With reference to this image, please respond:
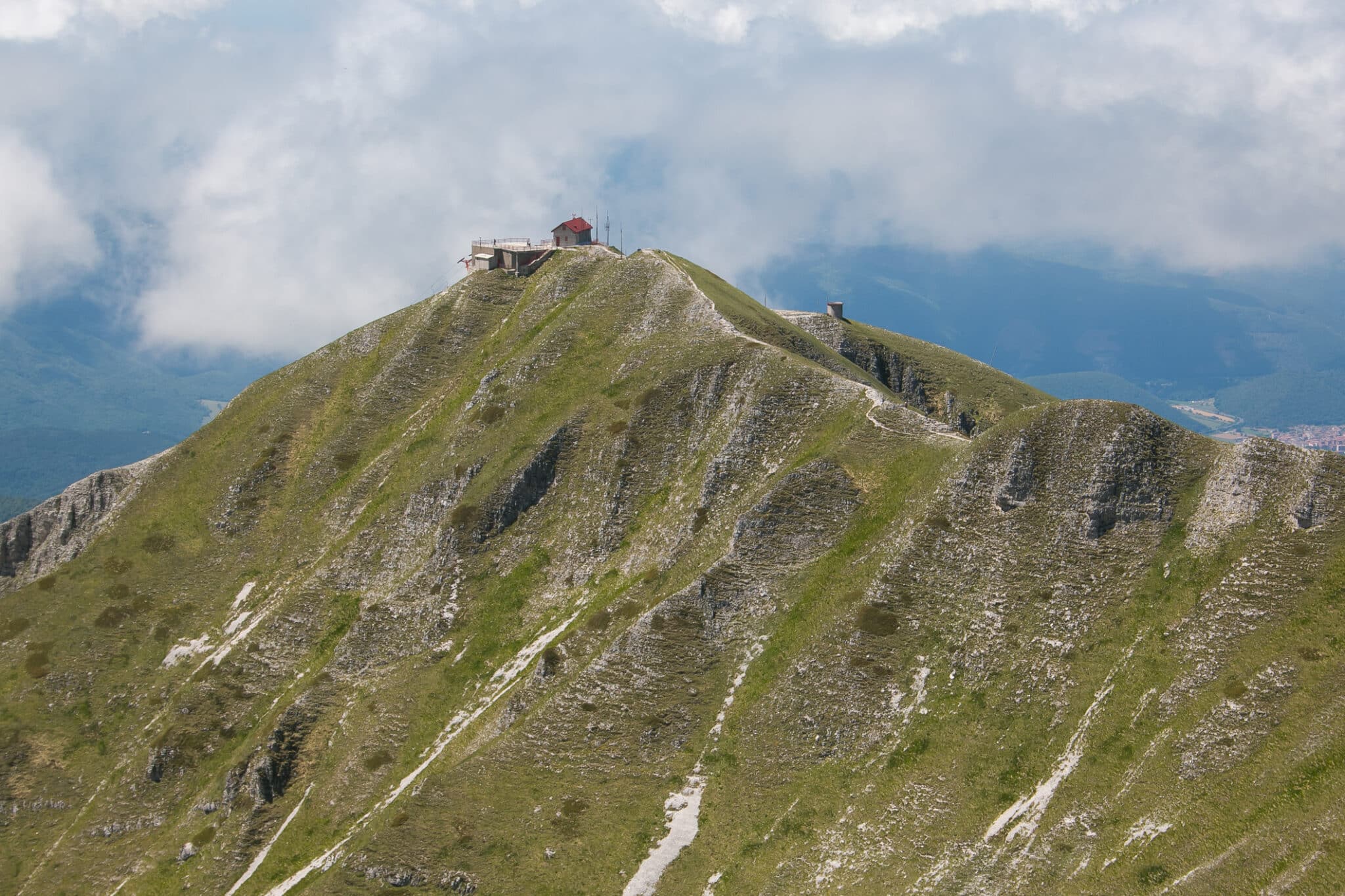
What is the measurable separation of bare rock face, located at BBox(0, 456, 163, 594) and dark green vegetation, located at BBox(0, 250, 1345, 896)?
84 cm

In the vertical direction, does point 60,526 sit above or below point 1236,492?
above

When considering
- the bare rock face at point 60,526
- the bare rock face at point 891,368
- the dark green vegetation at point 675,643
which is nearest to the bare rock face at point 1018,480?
the dark green vegetation at point 675,643

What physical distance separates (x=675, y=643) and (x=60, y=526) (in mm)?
101421

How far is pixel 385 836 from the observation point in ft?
290

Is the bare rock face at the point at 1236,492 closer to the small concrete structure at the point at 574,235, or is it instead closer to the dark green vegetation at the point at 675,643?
the dark green vegetation at the point at 675,643

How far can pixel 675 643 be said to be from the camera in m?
96.6

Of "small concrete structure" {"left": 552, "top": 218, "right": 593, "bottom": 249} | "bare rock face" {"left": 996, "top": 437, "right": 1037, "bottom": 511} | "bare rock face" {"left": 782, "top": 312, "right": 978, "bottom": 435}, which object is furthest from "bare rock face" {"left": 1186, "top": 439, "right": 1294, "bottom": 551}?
"small concrete structure" {"left": 552, "top": 218, "right": 593, "bottom": 249}

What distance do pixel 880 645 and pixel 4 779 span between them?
95.9 meters

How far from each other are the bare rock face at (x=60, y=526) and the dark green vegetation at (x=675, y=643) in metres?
0.84

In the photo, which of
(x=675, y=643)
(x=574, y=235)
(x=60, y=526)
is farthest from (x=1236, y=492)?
(x=60, y=526)

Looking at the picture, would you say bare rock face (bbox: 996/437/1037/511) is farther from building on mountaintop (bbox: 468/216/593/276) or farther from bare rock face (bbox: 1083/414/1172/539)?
building on mountaintop (bbox: 468/216/593/276)

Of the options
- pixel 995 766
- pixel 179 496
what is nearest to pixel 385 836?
pixel 995 766

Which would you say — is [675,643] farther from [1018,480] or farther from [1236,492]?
[1236,492]

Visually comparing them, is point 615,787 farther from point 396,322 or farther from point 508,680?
point 396,322
